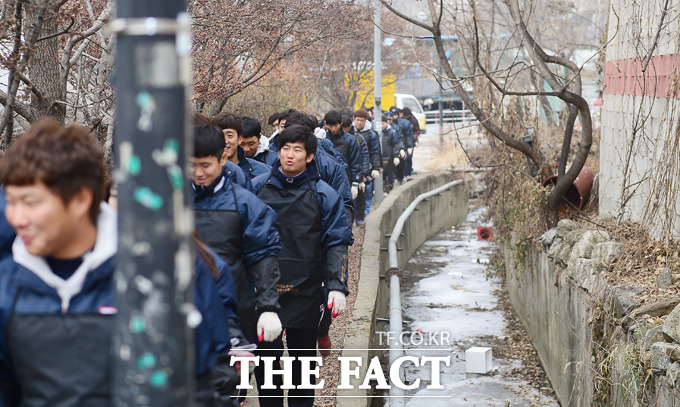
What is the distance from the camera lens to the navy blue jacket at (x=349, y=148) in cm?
1254

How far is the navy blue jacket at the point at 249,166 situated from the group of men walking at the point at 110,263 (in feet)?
2.79

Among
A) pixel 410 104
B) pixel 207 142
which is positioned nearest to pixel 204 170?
pixel 207 142

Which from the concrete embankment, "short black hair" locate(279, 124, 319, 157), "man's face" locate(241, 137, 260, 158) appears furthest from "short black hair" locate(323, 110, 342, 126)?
"short black hair" locate(279, 124, 319, 157)

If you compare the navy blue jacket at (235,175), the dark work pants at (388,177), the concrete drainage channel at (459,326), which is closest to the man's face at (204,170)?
the navy blue jacket at (235,175)

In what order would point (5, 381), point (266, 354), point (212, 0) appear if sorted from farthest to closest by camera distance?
point (212, 0), point (266, 354), point (5, 381)

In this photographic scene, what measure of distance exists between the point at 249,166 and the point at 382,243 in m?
6.59

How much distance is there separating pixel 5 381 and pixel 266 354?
333 cm

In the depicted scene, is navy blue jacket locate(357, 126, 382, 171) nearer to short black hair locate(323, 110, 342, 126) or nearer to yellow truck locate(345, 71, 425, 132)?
short black hair locate(323, 110, 342, 126)

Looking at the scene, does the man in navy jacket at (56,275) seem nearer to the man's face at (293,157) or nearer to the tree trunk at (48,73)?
the tree trunk at (48,73)

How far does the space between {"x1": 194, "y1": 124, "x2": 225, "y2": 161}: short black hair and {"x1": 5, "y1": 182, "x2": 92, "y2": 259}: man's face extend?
7.00ft

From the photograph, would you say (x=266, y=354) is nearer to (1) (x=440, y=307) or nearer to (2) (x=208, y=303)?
(2) (x=208, y=303)

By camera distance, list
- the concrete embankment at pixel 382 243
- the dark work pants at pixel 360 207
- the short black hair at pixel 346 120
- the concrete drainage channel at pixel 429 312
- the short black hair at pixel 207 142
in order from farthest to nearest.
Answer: the dark work pants at pixel 360 207
the short black hair at pixel 346 120
the concrete drainage channel at pixel 429 312
the concrete embankment at pixel 382 243
the short black hair at pixel 207 142

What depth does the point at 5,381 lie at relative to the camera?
2.50m

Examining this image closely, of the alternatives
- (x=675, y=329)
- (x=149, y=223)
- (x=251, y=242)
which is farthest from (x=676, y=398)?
(x=149, y=223)
